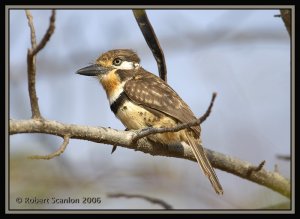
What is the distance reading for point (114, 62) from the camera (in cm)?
431

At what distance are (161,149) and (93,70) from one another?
983 mm

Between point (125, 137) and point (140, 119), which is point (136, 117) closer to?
point (140, 119)

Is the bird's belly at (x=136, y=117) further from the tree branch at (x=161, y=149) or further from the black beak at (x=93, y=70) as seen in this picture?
the black beak at (x=93, y=70)

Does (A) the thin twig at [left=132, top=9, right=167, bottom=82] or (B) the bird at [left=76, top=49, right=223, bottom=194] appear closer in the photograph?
(A) the thin twig at [left=132, top=9, right=167, bottom=82]

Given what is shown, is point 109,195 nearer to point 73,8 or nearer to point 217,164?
point 217,164

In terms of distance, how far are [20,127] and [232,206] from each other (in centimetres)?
151

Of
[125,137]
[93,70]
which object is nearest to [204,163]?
[125,137]

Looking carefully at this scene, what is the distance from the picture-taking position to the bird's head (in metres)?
4.19

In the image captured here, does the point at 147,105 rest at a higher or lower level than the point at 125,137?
higher

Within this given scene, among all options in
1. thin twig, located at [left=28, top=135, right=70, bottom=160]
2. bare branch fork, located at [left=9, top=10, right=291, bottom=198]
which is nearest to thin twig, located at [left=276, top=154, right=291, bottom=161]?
bare branch fork, located at [left=9, top=10, right=291, bottom=198]

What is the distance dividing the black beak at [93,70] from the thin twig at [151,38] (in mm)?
923

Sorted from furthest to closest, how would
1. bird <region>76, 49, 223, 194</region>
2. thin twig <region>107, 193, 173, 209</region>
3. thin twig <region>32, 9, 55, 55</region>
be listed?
bird <region>76, 49, 223, 194</region>
thin twig <region>107, 193, 173, 209</region>
thin twig <region>32, 9, 55, 55</region>

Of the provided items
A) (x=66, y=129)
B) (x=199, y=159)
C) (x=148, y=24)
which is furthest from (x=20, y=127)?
(x=199, y=159)

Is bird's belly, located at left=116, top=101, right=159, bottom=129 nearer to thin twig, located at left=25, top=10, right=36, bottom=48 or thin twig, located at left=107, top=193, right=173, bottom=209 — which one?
thin twig, located at left=107, top=193, right=173, bottom=209
